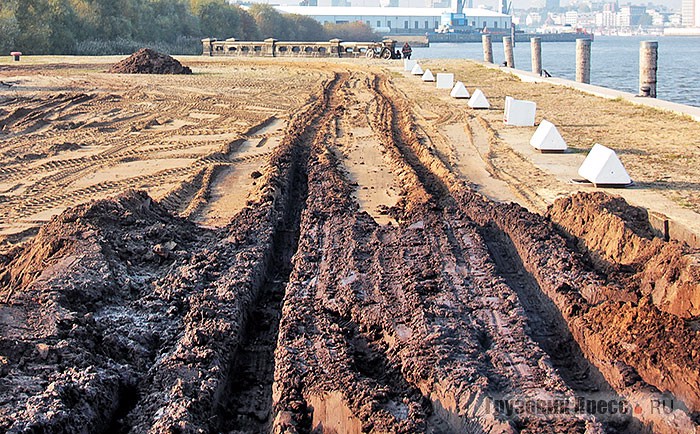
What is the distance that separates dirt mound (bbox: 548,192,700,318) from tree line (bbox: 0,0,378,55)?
44145 mm

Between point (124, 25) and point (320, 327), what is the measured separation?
56.3m

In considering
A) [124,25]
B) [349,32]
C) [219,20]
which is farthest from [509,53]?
[349,32]

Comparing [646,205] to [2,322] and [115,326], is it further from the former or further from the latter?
[2,322]

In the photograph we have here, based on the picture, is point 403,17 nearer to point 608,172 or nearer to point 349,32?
point 349,32

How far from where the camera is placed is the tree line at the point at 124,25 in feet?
157

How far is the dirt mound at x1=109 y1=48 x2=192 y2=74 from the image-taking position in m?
31.6

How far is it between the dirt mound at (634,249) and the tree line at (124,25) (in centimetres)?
4414

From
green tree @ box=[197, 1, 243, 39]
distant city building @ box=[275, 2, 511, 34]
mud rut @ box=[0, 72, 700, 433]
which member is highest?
distant city building @ box=[275, 2, 511, 34]

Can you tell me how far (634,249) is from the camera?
7.25 m

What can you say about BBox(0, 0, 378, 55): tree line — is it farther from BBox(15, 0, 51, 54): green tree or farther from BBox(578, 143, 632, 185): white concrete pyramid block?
BBox(578, 143, 632, 185): white concrete pyramid block

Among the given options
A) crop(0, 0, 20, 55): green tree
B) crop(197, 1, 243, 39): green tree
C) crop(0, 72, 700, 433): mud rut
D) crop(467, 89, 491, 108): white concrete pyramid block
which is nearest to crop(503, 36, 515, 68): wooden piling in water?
crop(467, 89, 491, 108): white concrete pyramid block

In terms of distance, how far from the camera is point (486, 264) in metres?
7.02

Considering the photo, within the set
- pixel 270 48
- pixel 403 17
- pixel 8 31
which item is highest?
pixel 403 17

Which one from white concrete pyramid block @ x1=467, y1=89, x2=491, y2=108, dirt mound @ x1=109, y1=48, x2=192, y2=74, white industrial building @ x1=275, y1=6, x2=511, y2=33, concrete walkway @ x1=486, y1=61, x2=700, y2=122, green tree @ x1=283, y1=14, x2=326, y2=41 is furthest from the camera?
white industrial building @ x1=275, y1=6, x2=511, y2=33
